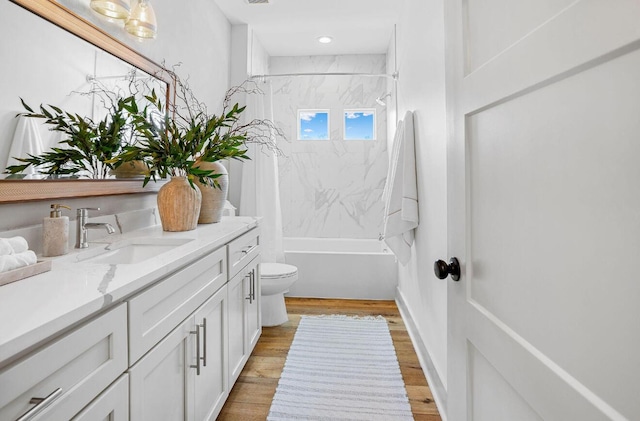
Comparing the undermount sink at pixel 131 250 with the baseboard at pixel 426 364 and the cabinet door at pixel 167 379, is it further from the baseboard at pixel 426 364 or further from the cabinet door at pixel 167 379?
the baseboard at pixel 426 364

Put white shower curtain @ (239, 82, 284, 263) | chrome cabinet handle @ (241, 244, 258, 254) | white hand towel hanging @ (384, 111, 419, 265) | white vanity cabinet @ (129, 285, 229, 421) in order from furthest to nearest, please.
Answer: white shower curtain @ (239, 82, 284, 263)
white hand towel hanging @ (384, 111, 419, 265)
chrome cabinet handle @ (241, 244, 258, 254)
white vanity cabinet @ (129, 285, 229, 421)

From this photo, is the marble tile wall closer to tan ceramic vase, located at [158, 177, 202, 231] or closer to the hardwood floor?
the hardwood floor

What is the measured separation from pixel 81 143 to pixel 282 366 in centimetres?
160

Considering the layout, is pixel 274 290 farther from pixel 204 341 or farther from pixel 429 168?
pixel 429 168

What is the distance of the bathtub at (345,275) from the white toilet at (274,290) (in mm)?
620

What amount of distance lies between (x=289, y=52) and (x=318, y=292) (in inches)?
110

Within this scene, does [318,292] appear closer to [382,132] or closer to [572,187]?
[382,132]

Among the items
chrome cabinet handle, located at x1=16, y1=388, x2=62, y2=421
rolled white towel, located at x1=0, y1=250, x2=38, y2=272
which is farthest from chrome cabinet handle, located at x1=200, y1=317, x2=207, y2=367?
chrome cabinet handle, located at x1=16, y1=388, x2=62, y2=421

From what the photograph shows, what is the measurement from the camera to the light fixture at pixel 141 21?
5.52 ft

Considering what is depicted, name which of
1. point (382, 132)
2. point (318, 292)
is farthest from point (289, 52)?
point (318, 292)

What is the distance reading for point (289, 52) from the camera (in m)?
4.19

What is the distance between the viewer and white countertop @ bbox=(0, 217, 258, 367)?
604 mm

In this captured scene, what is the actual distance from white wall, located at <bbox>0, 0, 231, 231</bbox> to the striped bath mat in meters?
1.29

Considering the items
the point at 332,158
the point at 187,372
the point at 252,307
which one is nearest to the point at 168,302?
the point at 187,372
